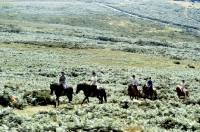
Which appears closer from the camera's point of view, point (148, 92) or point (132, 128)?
point (132, 128)

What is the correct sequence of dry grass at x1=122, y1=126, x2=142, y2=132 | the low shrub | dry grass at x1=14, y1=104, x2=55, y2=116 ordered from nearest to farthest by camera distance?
dry grass at x1=122, y1=126, x2=142, y2=132, dry grass at x1=14, y1=104, x2=55, y2=116, the low shrub

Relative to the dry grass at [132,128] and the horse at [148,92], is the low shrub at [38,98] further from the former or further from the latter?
the dry grass at [132,128]

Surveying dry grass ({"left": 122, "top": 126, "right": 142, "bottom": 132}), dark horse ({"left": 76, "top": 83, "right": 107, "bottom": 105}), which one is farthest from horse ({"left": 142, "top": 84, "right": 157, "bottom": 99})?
dry grass ({"left": 122, "top": 126, "right": 142, "bottom": 132})

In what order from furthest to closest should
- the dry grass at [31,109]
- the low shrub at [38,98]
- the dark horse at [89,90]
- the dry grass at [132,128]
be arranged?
1. the low shrub at [38,98]
2. the dark horse at [89,90]
3. the dry grass at [31,109]
4. the dry grass at [132,128]

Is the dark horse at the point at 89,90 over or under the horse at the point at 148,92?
over

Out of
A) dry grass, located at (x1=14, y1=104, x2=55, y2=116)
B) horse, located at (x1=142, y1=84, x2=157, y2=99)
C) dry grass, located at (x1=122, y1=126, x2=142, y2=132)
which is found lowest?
horse, located at (x1=142, y1=84, x2=157, y2=99)

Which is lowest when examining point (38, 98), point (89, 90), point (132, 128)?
point (38, 98)

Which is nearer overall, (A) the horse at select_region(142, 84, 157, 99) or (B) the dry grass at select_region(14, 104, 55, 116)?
(B) the dry grass at select_region(14, 104, 55, 116)

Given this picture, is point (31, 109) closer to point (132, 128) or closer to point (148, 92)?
point (132, 128)

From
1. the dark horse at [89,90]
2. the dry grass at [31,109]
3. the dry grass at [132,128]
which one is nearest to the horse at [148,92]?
the dark horse at [89,90]

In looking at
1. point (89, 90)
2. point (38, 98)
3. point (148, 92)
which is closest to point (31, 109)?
→ point (38, 98)

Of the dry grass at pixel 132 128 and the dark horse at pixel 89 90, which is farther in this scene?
the dark horse at pixel 89 90

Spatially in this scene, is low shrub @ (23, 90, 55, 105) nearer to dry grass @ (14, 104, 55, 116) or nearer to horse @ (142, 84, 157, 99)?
dry grass @ (14, 104, 55, 116)

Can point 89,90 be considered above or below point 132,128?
above
